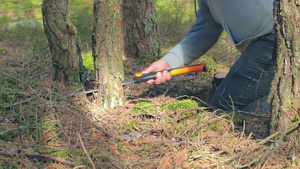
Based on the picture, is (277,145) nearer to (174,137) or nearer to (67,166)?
(174,137)

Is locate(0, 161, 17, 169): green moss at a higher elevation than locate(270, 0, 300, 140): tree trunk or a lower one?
lower

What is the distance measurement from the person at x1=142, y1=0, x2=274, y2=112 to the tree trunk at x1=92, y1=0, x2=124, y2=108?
14.5 inches

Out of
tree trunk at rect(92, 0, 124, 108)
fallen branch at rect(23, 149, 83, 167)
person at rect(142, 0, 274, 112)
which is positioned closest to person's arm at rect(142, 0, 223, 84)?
person at rect(142, 0, 274, 112)

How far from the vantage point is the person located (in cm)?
257

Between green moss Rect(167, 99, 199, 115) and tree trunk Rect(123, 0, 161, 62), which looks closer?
green moss Rect(167, 99, 199, 115)

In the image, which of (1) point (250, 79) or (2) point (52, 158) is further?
(1) point (250, 79)

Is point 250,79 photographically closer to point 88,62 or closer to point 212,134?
point 212,134

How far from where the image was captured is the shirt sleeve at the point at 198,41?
116 inches

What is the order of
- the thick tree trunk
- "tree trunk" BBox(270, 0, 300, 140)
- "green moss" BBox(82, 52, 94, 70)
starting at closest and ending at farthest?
"tree trunk" BBox(270, 0, 300, 140)
the thick tree trunk
"green moss" BBox(82, 52, 94, 70)

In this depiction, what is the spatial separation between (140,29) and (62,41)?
1.50 meters

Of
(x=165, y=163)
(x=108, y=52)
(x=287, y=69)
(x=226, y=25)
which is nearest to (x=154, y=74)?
(x=108, y=52)

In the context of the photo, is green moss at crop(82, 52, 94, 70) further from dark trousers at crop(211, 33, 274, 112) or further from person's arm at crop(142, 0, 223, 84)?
dark trousers at crop(211, 33, 274, 112)

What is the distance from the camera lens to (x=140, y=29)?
4.53 metres

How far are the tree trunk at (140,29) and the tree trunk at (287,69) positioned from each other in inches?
103
